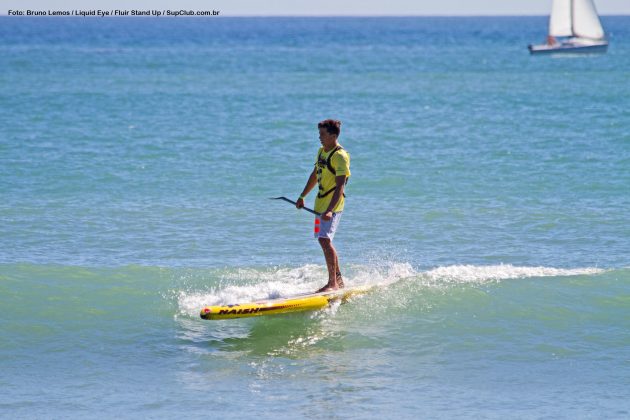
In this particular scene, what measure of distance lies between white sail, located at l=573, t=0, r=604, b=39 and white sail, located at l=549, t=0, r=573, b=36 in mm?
450

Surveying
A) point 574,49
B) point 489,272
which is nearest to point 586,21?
point 574,49

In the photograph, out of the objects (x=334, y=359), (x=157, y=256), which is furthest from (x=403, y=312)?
(x=157, y=256)

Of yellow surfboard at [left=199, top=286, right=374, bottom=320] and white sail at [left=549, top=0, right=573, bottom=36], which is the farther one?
white sail at [left=549, top=0, right=573, bottom=36]

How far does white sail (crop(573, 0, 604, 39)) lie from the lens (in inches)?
2805

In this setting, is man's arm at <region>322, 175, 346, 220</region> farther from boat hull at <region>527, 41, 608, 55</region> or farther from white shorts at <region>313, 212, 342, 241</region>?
boat hull at <region>527, 41, 608, 55</region>

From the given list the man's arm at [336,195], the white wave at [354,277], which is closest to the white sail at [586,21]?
the white wave at [354,277]

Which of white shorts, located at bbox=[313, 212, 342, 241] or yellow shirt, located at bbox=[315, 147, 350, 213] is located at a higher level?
yellow shirt, located at bbox=[315, 147, 350, 213]

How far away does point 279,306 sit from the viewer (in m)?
10.2

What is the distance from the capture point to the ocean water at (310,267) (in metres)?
8.83

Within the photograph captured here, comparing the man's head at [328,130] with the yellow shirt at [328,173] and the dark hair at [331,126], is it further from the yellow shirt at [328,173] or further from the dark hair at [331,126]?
the yellow shirt at [328,173]

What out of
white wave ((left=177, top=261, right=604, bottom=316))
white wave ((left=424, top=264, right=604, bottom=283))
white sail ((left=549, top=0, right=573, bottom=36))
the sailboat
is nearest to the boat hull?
the sailboat

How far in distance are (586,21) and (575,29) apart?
3.11ft

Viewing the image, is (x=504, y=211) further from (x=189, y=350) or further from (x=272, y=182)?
(x=189, y=350)

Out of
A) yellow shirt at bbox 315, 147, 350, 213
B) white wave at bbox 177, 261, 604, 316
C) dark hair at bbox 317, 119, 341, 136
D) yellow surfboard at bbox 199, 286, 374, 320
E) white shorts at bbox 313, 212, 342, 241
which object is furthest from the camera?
white wave at bbox 177, 261, 604, 316
